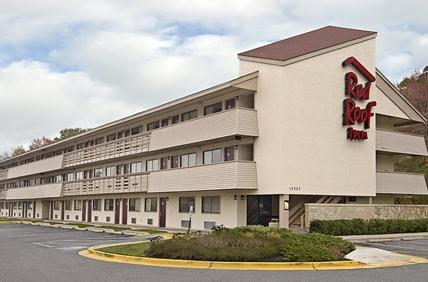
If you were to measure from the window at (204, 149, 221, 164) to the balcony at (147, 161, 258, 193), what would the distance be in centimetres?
158

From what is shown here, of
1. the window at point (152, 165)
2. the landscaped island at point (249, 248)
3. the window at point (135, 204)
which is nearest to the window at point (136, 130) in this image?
the window at point (152, 165)

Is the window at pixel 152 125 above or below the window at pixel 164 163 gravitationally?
above

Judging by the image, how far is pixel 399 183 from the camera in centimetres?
3766

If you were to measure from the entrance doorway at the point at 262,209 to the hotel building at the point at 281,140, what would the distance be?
0.06 m

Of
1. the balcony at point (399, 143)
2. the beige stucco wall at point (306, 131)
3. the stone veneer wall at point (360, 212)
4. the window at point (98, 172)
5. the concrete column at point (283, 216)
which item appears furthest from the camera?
the window at point (98, 172)

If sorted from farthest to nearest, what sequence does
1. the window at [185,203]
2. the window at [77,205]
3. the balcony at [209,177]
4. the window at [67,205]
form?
the window at [67,205]
the window at [77,205]
the window at [185,203]
the balcony at [209,177]

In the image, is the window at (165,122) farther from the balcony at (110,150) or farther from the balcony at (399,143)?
the balcony at (399,143)

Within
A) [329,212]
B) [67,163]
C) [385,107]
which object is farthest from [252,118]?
[67,163]

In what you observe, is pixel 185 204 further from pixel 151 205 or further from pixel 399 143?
pixel 399 143

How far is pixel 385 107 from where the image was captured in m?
37.8

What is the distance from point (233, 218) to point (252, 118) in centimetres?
608

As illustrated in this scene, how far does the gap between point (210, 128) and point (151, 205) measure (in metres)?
12.3

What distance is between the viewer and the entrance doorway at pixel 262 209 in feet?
109

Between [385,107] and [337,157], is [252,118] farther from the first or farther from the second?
[385,107]
